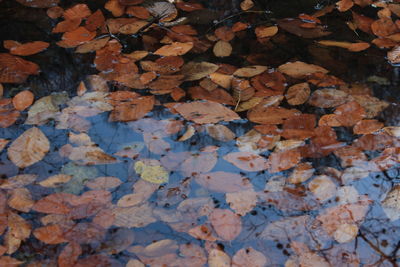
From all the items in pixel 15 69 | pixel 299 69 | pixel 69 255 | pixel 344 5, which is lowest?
pixel 69 255

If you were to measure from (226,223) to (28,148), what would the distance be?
81cm

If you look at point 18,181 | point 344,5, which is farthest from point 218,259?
point 344,5

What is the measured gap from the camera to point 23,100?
5.94ft

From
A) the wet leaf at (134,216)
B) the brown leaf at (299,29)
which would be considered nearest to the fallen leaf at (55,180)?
the wet leaf at (134,216)

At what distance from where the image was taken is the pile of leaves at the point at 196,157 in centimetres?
131

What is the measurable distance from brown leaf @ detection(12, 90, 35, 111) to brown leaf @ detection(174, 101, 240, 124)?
0.63m

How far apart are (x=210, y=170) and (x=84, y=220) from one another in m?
0.47

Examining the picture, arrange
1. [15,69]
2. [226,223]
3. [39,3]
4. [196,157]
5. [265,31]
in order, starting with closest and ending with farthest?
1. [226,223]
2. [196,157]
3. [15,69]
4. [265,31]
5. [39,3]

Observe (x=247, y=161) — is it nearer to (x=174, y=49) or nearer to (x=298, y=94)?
(x=298, y=94)

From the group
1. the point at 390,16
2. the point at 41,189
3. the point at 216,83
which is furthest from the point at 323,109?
the point at 41,189

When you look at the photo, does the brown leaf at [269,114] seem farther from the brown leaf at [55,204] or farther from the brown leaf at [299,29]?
the brown leaf at [55,204]

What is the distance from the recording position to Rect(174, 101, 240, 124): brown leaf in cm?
173

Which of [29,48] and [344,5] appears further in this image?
[344,5]

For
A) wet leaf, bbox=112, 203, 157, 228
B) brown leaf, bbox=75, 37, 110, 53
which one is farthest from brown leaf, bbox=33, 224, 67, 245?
brown leaf, bbox=75, 37, 110, 53
